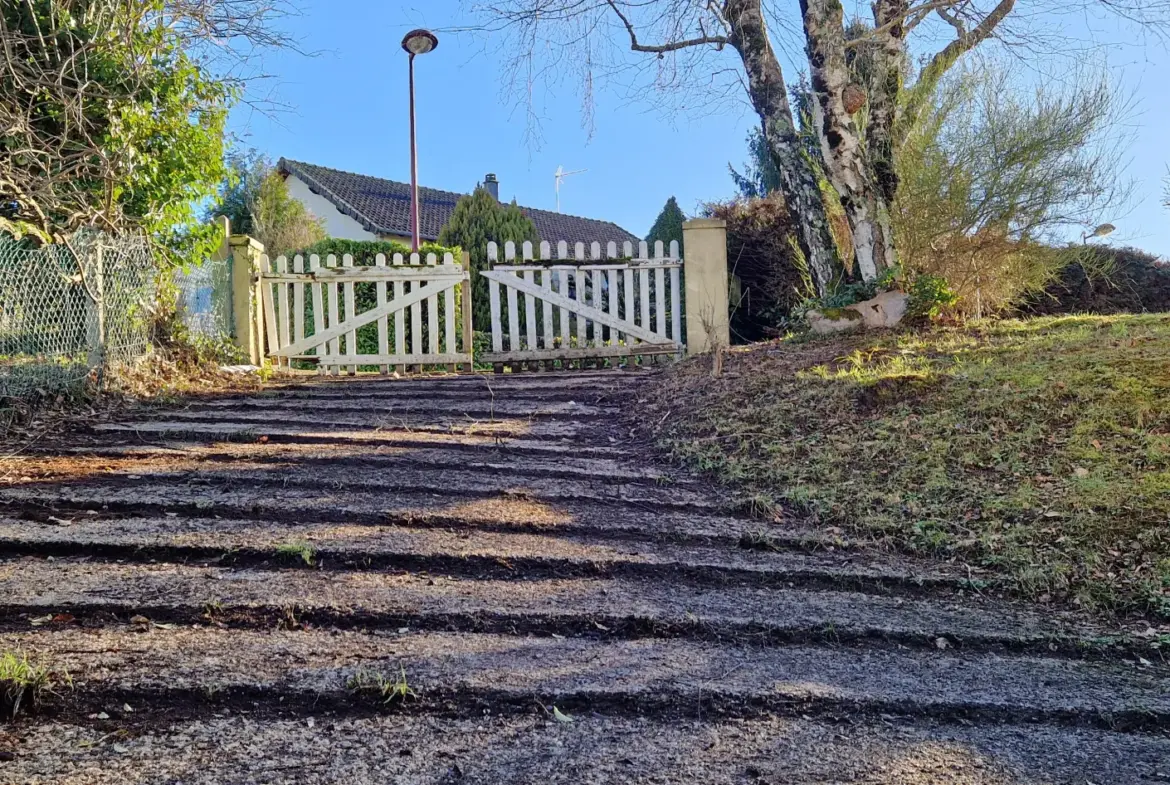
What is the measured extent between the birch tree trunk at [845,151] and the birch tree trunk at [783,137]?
46 centimetres

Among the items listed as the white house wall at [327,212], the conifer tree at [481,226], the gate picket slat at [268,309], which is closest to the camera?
the gate picket slat at [268,309]

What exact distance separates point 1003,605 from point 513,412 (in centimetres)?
366

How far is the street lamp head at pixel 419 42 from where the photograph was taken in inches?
521

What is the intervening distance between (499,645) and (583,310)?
6.22 m

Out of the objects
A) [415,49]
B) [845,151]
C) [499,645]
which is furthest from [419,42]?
[499,645]

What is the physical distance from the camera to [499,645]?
2.30 m

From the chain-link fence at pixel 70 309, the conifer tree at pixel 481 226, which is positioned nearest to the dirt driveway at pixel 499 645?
the chain-link fence at pixel 70 309

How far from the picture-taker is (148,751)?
170 centimetres

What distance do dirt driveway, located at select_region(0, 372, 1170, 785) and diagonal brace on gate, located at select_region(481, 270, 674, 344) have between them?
442cm

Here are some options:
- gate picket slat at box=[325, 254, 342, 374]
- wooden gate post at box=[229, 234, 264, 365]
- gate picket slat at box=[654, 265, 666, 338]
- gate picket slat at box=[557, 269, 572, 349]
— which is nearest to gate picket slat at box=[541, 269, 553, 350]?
gate picket slat at box=[557, 269, 572, 349]

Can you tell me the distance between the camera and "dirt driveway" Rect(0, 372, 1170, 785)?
5.80 ft

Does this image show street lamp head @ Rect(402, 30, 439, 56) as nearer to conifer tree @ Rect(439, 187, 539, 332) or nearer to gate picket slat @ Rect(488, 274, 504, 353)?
conifer tree @ Rect(439, 187, 539, 332)

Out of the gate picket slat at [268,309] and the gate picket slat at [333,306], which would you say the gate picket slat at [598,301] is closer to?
the gate picket slat at [333,306]

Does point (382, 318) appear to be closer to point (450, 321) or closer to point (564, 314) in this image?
point (450, 321)
